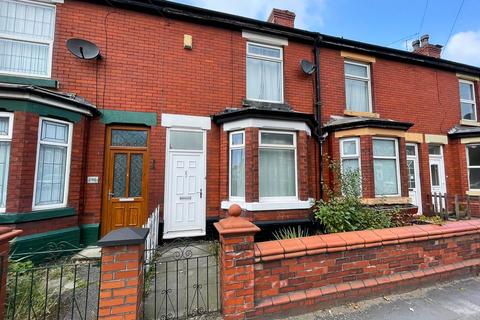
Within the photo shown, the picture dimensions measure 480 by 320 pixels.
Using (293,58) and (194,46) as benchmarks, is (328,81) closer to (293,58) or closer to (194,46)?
(293,58)

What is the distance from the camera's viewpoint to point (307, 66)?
763 cm

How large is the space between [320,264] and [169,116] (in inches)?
200

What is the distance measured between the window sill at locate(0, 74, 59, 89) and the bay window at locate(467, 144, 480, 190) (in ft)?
45.0

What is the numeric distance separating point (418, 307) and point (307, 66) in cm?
667

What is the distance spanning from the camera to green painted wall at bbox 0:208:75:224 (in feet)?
14.1

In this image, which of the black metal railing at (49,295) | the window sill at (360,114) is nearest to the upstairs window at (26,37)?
the black metal railing at (49,295)

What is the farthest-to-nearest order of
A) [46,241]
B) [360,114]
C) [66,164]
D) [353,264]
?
[360,114], [66,164], [46,241], [353,264]

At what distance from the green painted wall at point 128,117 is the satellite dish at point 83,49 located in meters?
1.34

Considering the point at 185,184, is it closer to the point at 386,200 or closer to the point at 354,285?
the point at 354,285

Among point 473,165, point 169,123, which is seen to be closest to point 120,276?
point 169,123

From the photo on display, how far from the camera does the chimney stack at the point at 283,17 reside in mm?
8242

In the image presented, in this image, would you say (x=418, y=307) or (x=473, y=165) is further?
(x=473, y=165)

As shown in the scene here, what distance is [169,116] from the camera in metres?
6.38

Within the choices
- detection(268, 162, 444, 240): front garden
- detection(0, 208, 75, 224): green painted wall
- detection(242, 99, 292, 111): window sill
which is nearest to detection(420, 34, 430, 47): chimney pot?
detection(242, 99, 292, 111): window sill
